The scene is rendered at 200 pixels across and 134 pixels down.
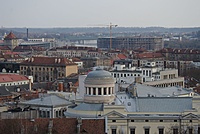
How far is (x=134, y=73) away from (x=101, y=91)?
36.3 metres

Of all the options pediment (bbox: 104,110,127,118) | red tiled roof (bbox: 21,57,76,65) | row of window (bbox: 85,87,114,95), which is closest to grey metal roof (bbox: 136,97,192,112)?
pediment (bbox: 104,110,127,118)

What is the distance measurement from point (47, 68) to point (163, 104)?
62.1 m

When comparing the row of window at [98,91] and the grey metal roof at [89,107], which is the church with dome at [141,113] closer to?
the grey metal roof at [89,107]

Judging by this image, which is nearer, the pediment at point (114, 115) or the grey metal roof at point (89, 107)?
the pediment at point (114, 115)

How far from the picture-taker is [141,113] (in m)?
42.9

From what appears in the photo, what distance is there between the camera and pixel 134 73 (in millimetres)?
81562

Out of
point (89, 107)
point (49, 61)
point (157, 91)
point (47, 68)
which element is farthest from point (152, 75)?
point (89, 107)

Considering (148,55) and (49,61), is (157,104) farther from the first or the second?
(148,55)

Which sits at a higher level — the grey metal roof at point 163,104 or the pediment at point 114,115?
the grey metal roof at point 163,104

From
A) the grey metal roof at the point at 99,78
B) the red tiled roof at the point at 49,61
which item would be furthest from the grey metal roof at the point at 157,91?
the red tiled roof at the point at 49,61

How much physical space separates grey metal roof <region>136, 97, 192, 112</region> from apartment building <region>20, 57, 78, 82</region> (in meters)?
57.8

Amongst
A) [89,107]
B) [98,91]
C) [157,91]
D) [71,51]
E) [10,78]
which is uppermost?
[98,91]

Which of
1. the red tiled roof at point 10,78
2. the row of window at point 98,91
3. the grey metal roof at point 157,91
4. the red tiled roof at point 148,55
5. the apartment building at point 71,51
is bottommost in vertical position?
the apartment building at point 71,51

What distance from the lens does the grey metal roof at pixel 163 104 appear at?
4350 centimetres
